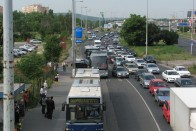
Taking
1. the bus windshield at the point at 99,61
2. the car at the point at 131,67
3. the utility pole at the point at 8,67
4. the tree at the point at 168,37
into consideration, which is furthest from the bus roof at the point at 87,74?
the tree at the point at 168,37

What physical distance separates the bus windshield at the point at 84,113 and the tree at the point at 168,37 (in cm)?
8206

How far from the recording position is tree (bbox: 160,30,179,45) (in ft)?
326

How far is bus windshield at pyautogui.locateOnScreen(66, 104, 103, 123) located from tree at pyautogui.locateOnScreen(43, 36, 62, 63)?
3139 centimetres

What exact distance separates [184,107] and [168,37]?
87029 mm

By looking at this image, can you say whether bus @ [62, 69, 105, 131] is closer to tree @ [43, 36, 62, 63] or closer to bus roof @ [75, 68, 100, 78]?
bus roof @ [75, 68, 100, 78]

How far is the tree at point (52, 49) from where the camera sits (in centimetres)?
A: 4912

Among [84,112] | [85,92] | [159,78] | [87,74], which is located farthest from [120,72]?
[84,112]

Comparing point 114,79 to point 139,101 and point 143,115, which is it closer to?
point 139,101

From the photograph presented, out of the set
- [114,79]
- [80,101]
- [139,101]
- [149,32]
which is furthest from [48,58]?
[149,32]

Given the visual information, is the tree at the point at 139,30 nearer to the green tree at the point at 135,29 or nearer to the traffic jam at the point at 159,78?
the green tree at the point at 135,29

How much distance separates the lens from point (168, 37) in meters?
101

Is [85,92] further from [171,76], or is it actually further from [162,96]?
[171,76]

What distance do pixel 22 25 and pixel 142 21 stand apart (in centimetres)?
4898

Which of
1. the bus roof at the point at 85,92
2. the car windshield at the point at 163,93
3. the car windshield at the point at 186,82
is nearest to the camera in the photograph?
the bus roof at the point at 85,92
